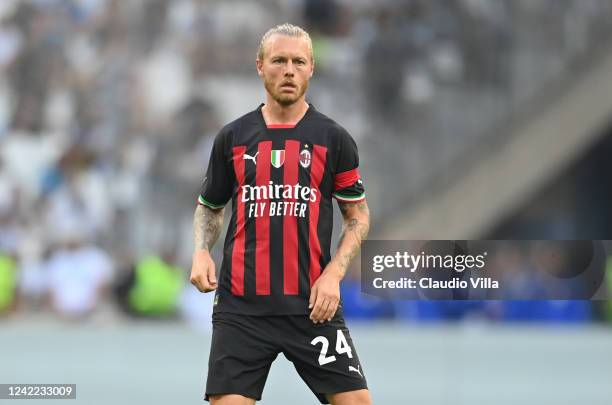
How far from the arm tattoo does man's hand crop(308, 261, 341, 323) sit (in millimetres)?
418

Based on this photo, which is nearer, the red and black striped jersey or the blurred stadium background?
the red and black striped jersey

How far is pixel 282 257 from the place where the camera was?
4.03 meters

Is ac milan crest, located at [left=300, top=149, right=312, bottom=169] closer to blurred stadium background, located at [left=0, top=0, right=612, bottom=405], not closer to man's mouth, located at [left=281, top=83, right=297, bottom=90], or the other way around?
man's mouth, located at [left=281, top=83, right=297, bottom=90]

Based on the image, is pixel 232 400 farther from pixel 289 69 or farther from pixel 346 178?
pixel 289 69

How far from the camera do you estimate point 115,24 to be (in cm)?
1247

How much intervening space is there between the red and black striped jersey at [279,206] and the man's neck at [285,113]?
0.02m

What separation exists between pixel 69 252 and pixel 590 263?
266 inches

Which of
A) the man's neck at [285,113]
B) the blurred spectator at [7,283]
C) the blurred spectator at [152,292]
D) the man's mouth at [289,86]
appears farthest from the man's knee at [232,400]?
the blurred spectator at [7,283]

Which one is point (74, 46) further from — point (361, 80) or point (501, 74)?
point (501, 74)

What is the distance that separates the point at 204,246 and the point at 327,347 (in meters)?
0.53

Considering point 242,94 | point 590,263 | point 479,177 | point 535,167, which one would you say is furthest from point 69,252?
point 590,263

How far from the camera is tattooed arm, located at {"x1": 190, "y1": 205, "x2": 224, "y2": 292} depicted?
3.99 meters

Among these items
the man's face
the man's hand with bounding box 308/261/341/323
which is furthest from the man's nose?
the man's hand with bounding box 308/261/341/323

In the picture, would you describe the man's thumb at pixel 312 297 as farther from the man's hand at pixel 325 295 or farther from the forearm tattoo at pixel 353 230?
the forearm tattoo at pixel 353 230
